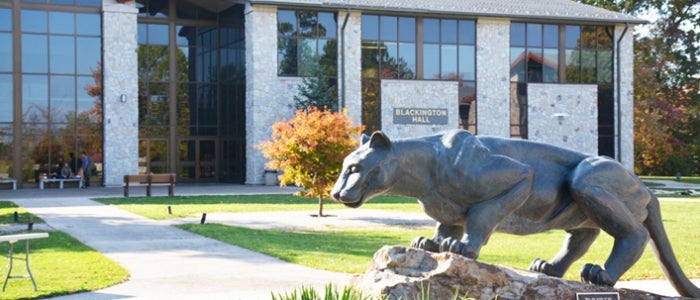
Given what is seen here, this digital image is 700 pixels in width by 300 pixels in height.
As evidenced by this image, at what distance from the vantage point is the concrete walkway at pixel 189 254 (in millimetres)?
10023

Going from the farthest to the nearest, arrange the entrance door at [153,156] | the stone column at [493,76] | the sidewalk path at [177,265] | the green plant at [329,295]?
the stone column at [493,76] → the entrance door at [153,156] → the sidewalk path at [177,265] → the green plant at [329,295]

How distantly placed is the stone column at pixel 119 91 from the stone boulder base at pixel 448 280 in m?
34.9

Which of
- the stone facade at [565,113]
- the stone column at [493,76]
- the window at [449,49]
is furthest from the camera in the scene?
the stone facade at [565,113]

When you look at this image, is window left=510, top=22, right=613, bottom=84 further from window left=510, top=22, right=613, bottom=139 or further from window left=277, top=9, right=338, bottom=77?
window left=277, top=9, right=338, bottom=77

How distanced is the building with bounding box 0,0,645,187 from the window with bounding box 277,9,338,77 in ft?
0.19

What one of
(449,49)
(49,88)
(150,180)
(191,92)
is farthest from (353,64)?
(49,88)

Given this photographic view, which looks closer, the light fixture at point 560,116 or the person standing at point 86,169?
the person standing at point 86,169

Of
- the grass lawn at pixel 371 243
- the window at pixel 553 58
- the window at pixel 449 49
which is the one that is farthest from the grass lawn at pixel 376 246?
the window at pixel 553 58

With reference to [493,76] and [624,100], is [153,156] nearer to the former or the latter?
[493,76]

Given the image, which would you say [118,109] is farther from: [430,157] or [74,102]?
[430,157]

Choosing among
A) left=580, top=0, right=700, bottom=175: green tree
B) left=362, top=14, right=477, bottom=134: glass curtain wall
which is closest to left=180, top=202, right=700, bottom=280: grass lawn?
left=362, top=14, right=477, bottom=134: glass curtain wall

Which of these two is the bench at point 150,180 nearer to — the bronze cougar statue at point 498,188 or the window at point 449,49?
the window at point 449,49

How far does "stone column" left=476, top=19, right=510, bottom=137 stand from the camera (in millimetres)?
42188

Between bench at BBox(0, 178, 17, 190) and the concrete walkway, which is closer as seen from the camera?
the concrete walkway
